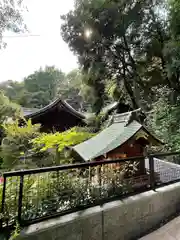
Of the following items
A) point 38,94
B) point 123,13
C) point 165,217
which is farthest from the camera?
point 38,94

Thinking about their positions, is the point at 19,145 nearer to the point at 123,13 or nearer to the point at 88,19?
the point at 88,19

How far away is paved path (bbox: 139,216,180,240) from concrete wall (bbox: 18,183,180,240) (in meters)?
0.10

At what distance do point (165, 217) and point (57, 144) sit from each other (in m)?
4.06

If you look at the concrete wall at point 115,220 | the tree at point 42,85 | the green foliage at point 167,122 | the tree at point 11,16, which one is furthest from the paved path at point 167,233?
the tree at point 42,85

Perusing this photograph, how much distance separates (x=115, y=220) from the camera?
7.25 ft

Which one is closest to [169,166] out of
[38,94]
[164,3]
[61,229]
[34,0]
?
[61,229]

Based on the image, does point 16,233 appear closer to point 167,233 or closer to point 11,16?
point 167,233

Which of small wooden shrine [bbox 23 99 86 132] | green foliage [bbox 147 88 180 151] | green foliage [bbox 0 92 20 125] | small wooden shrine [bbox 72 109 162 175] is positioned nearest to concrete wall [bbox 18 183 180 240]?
small wooden shrine [bbox 72 109 162 175]

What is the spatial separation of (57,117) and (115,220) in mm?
8761

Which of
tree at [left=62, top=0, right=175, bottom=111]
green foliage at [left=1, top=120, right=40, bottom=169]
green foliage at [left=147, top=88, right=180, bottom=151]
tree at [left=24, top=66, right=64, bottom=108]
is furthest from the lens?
tree at [left=24, top=66, right=64, bottom=108]

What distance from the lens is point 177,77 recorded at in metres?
7.31

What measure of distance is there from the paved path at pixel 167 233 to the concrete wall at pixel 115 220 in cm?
10

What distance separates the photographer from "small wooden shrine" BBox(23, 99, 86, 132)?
9.68m

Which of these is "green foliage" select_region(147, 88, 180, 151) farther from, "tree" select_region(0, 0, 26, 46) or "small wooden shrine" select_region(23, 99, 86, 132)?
"tree" select_region(0, 0, 26, 46)
